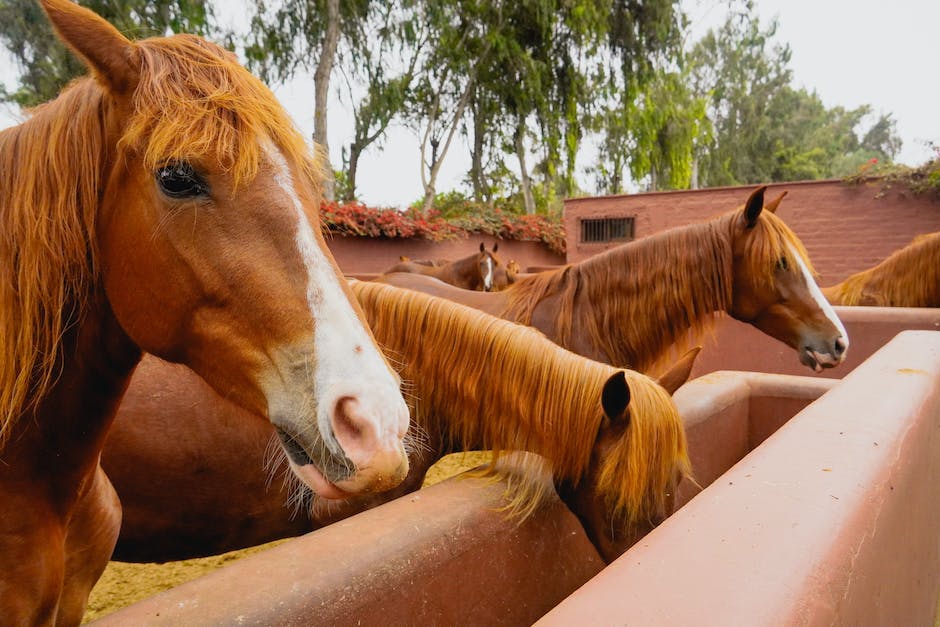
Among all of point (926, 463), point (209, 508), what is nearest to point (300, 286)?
point (209, 508)

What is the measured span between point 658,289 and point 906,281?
359 centimetres

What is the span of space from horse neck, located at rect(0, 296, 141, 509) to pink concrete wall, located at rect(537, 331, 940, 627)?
1031 mm

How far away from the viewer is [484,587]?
4.54 feet

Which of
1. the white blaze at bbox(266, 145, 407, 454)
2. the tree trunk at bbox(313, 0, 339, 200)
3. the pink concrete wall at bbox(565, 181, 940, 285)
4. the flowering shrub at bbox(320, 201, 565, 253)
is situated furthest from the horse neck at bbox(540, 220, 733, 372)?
the tree trunk at bbox(313, 0, 339, 200)

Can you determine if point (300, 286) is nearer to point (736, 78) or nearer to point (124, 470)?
point (124, 470)

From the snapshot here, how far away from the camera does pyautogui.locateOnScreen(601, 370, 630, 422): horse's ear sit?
4.40 feet

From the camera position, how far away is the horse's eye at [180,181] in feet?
2.95

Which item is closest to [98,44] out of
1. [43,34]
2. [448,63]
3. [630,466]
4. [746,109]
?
[630,466]

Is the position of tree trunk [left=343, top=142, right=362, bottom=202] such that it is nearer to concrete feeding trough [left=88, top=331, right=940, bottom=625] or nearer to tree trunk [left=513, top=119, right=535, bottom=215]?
tree trunk [left=513, top=119, right=535, bottom=215]

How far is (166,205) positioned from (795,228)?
11493mm

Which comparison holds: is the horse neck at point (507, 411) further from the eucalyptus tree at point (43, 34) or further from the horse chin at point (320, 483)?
the eucalyptus tree at point (43, 34)

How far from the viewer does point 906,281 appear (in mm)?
4840

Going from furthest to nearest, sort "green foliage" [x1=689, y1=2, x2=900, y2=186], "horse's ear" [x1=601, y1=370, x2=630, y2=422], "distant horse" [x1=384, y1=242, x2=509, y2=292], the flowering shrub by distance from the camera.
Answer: "green foliage" [x1=689, y1=2, x2=900, y2=186]
the flowering shrub
"distant horse" [x1=384, y1=242, x2=509, y2=292]
"horse's ear" [x1=601, y1=370, x2=630, y2=422]

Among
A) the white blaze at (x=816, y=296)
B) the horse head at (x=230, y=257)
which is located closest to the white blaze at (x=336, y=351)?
the horse head at (x=230, y=257)
